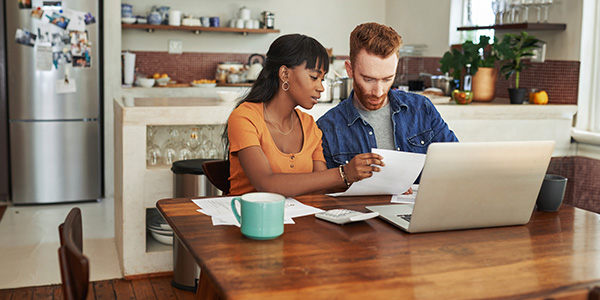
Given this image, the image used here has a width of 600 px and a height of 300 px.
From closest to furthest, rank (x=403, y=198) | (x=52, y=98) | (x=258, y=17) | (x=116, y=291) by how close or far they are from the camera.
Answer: (x=403, y=198) < (x=116, y=291) < (x=52, y=98) < (x=258, y=17)

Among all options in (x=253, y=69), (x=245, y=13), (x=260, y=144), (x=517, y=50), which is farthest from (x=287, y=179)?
(x=245, y=13)

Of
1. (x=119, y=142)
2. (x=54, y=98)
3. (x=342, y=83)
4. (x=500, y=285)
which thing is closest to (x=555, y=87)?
(x=342, y=83)

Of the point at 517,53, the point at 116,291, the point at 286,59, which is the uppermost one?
the point at 517,53

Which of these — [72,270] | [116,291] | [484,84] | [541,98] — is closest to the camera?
[72,270]

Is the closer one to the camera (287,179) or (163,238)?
(287,179)

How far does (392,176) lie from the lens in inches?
69.6

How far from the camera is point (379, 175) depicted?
5.78ft

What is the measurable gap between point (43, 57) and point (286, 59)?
335cm

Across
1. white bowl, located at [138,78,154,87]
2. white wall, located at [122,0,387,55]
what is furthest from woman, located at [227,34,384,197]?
white wall, located at [122,0,387,55]

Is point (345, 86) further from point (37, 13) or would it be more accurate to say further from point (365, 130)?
point (37, 13)

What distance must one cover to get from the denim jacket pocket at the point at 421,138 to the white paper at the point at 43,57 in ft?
11.2

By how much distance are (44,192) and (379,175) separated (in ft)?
12.6

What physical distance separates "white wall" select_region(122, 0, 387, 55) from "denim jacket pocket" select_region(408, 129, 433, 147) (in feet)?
12.8

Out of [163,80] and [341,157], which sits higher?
[163,80]
